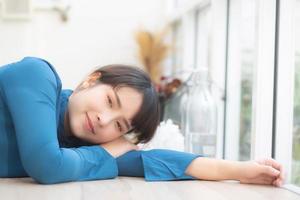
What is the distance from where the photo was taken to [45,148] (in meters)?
1.30

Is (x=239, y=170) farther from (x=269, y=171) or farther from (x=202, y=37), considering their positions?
(x=202, y=37)

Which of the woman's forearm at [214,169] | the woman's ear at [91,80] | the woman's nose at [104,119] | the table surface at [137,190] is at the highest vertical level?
the woman's ear at [91,80]

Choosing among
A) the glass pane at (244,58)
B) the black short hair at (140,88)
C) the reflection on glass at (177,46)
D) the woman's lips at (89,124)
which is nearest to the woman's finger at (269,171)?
the black short hair at (140,88)

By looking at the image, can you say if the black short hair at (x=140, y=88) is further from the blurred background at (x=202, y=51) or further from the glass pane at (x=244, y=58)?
the glass pane at (x=244, y=58)

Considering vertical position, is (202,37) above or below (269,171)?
above

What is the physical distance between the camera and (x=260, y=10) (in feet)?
6.49

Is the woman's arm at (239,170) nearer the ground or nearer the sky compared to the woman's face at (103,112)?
nearer the ground

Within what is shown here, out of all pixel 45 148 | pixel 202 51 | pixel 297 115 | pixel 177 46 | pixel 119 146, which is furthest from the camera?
pixel 177 46

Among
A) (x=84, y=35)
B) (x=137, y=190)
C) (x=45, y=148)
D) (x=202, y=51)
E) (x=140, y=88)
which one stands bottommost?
(x=137, y=190)

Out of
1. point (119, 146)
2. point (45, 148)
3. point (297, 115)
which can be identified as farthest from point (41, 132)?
point (297, 115)

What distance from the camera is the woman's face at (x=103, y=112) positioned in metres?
1.45

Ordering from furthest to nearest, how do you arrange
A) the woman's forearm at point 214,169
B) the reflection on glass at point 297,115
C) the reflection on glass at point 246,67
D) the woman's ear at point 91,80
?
1. the reflection on glass at point 246,67
2. the reflection on glass at point 297,115
3. the woman's ear at point 91,80
4. the woman's forearm at point 214,169

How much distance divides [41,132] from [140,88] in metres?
0.33

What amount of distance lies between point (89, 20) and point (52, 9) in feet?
0.96
